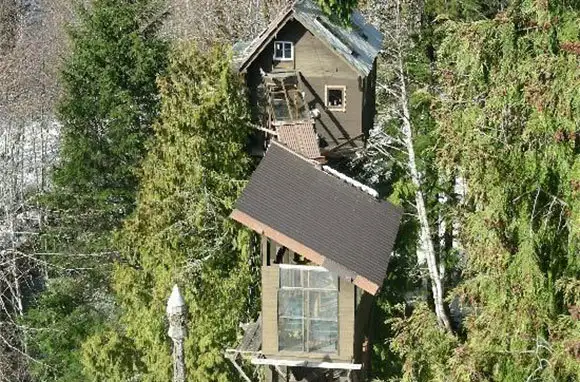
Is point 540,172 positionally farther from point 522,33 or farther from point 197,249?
point 197,249

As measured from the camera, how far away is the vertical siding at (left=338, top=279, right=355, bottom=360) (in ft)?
55.9

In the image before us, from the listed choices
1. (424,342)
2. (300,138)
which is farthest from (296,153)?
(424,342)

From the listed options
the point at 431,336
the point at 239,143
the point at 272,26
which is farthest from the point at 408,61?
the point at 431,336

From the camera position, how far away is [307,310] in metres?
17.1

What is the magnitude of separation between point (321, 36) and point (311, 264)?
6.44 metres

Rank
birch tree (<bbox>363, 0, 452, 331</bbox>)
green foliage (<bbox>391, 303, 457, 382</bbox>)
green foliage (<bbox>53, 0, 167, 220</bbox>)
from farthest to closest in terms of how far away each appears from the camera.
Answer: green foliage (<bbox>53, 0, 167, 220</bbox>) < birch tree (<bbox>363, 0, 452, 331</bbox>) < green foliage (<bbox>391, 303, 457, 382</bbox>)


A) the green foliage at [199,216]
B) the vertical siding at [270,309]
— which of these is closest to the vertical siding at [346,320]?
the vertical siding at [270,309]

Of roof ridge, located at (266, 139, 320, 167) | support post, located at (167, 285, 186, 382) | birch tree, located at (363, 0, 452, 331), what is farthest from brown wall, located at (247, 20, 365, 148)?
support post, located at (167, 285, 186, 382)

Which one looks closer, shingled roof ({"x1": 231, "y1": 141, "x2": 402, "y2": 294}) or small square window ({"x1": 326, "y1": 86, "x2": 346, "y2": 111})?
shingled roof ({"x1": 231, "y1": 141, "x2": 402, "y2": 294})

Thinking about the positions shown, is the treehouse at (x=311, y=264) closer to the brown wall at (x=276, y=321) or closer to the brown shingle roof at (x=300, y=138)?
the brown wall at (x=276, y=321)

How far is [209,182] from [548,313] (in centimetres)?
938

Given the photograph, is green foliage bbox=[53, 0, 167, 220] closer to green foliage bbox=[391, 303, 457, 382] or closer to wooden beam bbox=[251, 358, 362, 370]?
wooden beam bbox=[251, 358, 362, 370]

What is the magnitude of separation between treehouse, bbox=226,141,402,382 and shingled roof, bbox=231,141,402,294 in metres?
0.02

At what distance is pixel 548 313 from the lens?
13.0 metres
